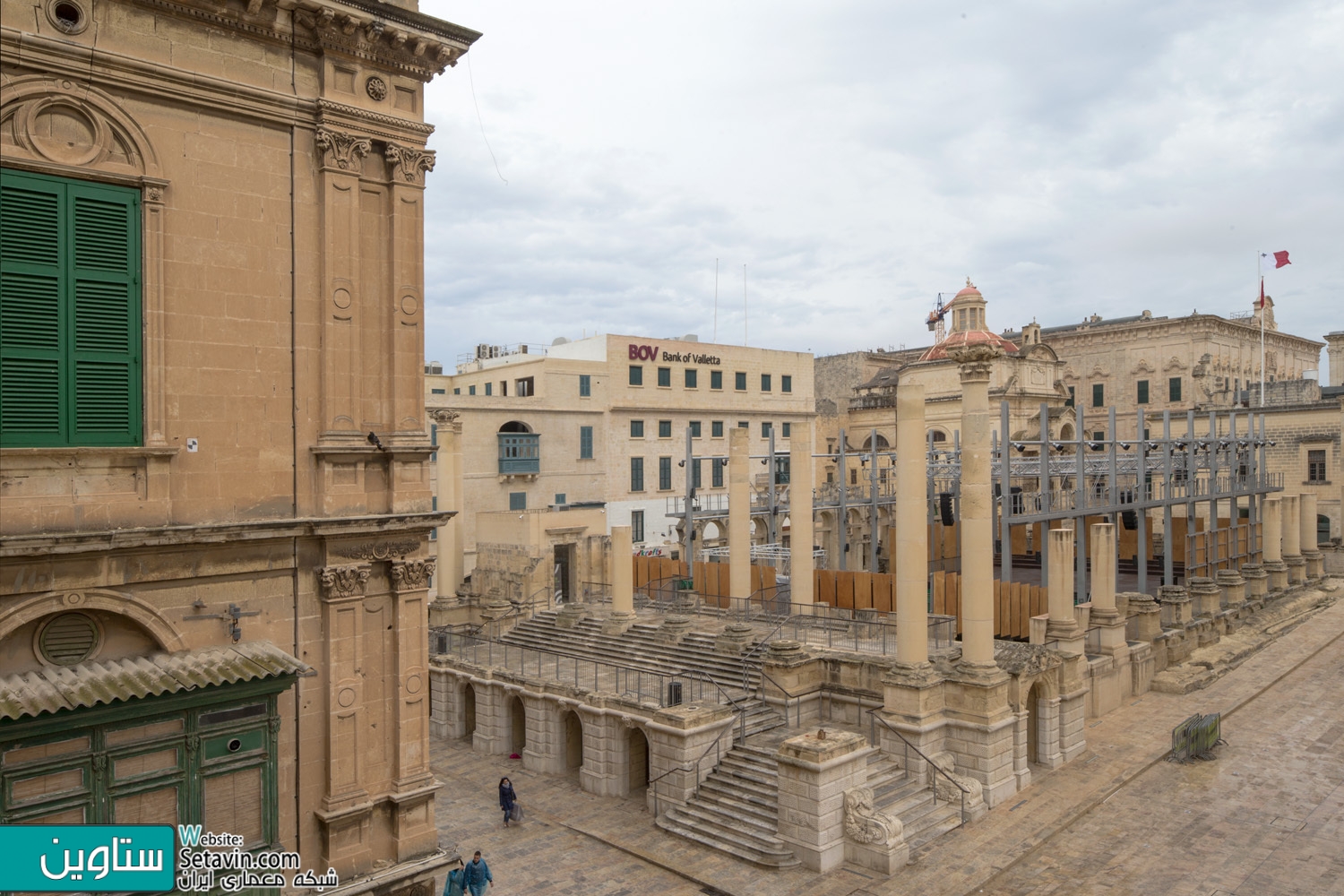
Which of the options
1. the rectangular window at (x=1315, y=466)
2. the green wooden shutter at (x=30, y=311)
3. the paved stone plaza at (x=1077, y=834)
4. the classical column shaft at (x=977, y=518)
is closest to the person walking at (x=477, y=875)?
the paved stone plaza at (x=1077, y=834)

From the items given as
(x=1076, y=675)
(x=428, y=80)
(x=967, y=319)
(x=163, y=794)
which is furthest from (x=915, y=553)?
(x=967, y=319)

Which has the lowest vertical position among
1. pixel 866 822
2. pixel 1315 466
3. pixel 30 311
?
pixel 866 822

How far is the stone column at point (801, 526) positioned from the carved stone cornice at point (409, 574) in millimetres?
18682

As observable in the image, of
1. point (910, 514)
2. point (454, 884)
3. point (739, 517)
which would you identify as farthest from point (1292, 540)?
point (454, 884)

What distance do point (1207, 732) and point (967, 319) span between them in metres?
40.3

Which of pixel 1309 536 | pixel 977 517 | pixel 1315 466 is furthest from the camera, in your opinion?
pixel 1315 466

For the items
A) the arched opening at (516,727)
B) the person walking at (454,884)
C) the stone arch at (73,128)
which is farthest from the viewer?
the arched opening at (516,727)

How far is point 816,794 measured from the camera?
1775 cm

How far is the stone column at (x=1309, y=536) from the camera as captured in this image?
157 ft

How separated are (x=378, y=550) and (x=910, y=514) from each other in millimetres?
13969

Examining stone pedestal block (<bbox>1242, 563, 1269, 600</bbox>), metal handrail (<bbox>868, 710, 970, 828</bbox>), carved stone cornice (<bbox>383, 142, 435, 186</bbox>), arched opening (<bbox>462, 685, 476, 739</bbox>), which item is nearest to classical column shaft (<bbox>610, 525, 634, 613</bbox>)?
arched opening (<bbox>462, 685, 476, 739</bbox>)

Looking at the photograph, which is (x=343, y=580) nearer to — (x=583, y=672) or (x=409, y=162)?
(x=409, y=162)

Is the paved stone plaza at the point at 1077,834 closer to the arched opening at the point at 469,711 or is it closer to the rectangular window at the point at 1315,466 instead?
the arched opening at the point at 469,711

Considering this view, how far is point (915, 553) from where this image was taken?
2195cm
